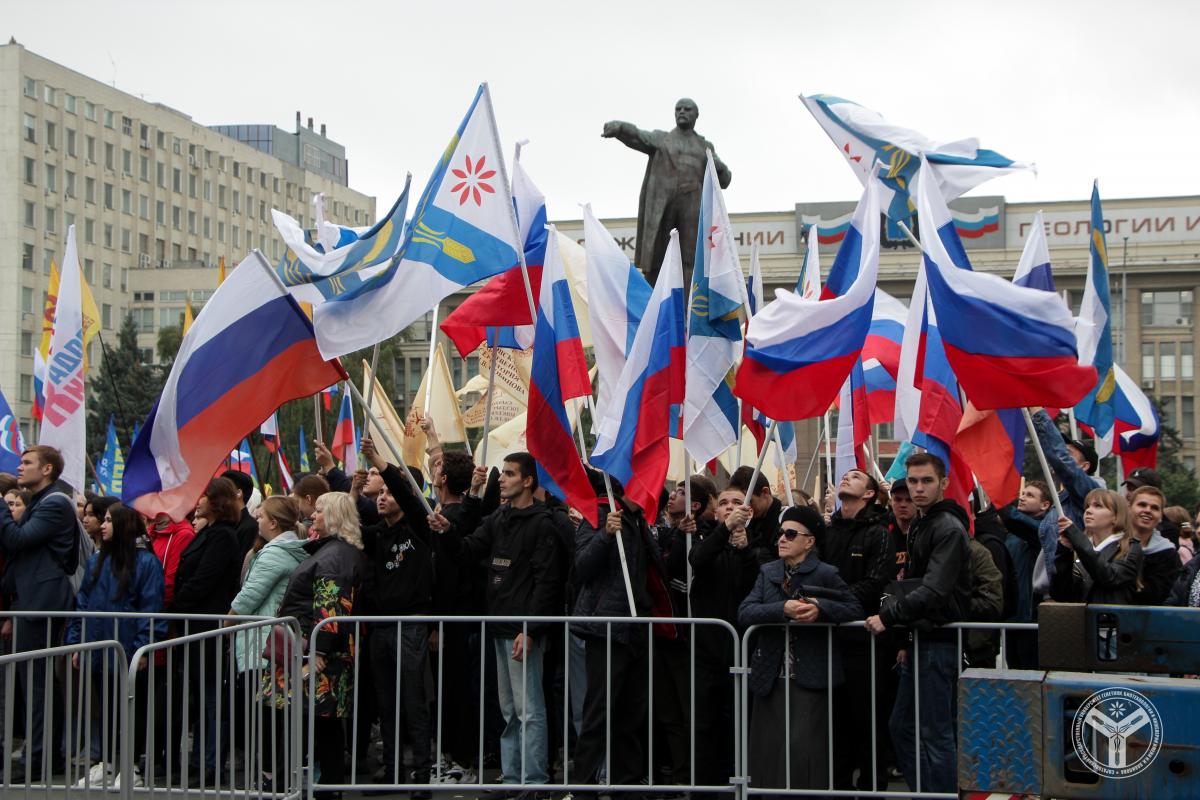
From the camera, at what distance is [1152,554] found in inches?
316

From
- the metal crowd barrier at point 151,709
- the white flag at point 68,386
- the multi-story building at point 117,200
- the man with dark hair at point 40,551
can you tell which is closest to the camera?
the metal crowd barrier at point 151,709

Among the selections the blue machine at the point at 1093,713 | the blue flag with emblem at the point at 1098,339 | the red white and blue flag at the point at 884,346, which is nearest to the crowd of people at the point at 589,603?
the blue flag with emblem at the point at 1098,339

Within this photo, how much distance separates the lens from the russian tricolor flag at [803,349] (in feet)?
28.8

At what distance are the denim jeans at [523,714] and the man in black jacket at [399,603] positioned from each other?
0.43 m

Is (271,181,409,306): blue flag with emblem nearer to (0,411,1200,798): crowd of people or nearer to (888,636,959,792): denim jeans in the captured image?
(0,411,1200,798): crowd of people

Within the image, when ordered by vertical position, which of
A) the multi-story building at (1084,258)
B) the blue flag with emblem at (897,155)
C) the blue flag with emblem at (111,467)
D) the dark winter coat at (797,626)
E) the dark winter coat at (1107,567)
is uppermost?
the multi-story building at (1084,258)

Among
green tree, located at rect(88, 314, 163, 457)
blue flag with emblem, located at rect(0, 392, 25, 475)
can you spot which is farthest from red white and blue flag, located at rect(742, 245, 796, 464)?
green tree, located at rect(88, 314, 163, 457)

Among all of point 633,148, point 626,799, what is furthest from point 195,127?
point 626,799

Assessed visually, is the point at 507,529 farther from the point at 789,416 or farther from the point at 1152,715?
the point at 1152,715

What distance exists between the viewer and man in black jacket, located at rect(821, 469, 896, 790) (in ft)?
27.3

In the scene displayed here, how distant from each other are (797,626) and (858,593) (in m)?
0.42

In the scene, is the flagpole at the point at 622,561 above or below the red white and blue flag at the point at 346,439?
below

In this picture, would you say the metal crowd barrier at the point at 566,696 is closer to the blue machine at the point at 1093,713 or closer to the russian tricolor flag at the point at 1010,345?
the russian tricolor flag at the point at 1010,345

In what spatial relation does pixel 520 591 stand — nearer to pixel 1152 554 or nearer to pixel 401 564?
pixel 401 564
